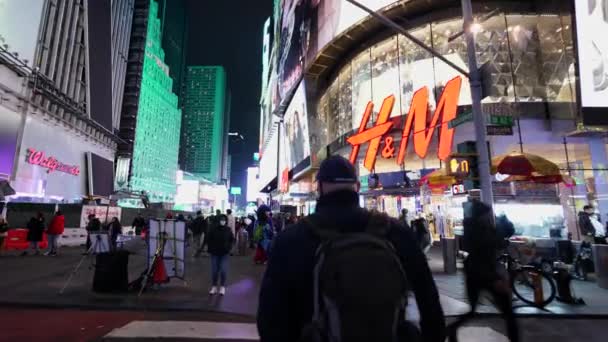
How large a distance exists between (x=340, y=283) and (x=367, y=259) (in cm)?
16

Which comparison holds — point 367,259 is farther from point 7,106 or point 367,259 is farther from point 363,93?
point 7,106

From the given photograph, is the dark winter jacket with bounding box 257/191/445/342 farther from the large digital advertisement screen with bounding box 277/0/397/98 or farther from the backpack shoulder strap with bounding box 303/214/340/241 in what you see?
the large digital advertisement screen with bounding box 277/0/397/98

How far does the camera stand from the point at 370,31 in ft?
83.0

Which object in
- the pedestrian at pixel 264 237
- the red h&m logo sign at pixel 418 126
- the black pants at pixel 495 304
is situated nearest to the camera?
the black pants at pixel 495 304

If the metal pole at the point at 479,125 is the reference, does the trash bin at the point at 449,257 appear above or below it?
below

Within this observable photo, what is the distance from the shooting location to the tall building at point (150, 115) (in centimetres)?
7569

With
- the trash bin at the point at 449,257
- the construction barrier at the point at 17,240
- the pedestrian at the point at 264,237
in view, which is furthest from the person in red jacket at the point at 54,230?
the trash bin at the point at 449,257

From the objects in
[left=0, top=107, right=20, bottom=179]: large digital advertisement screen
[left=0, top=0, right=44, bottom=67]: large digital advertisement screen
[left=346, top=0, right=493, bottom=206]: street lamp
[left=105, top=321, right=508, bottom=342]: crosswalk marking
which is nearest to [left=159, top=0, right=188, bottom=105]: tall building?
[left=0, top=0, right=44, bottom=67]: large digital advertisement screen

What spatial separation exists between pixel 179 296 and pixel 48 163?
103 ft

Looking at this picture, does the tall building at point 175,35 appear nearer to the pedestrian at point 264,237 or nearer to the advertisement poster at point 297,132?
the advertisement poster at point 297,132

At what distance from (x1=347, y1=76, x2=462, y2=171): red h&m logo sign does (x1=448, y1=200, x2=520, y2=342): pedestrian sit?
11436mm

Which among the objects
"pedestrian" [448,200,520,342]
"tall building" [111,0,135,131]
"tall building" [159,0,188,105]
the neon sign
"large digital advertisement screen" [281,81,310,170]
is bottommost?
Answer: "pedestrian" [448,200,520,342]

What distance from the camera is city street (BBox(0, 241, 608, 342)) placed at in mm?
5484

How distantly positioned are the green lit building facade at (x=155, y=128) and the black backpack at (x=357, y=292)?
96.2m
